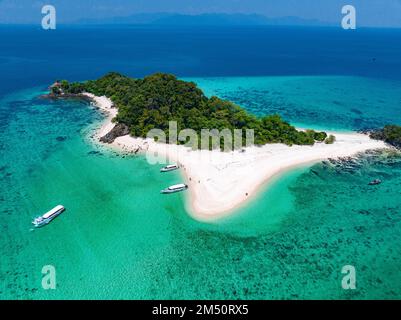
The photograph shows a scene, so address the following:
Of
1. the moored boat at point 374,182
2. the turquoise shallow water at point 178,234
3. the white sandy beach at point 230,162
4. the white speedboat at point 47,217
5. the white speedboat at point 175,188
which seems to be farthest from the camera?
the moored boat at point 374,182

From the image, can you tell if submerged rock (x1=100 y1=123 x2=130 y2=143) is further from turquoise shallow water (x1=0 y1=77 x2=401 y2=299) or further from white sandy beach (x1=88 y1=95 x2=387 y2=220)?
turquoise shallow water (x1=0 y1=77 x2=401 y2=299)

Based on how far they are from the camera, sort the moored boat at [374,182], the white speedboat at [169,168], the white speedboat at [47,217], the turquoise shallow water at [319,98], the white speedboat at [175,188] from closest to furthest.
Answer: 1. the white speedboat at [47,217]
2. the white speedboat at [175,188]
3. the moored boat at [374,182]
4. the white speedboat at [169,168]
5. the turquoise shallow water at [319,98]

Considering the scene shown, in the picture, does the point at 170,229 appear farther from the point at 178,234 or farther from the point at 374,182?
the point at 374,182

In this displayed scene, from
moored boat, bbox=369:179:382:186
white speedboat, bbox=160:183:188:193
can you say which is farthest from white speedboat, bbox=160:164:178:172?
moored boat, bbox=369:179:382:186

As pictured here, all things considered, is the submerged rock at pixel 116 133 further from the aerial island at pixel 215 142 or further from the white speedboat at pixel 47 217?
the white speedboat at pixel 47 217

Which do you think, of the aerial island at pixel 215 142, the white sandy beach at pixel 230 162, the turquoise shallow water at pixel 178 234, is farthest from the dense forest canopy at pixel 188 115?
the turquoise shallow water at pixel 178 234

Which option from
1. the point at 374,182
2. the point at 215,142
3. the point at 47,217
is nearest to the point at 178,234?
the point at 47,217
